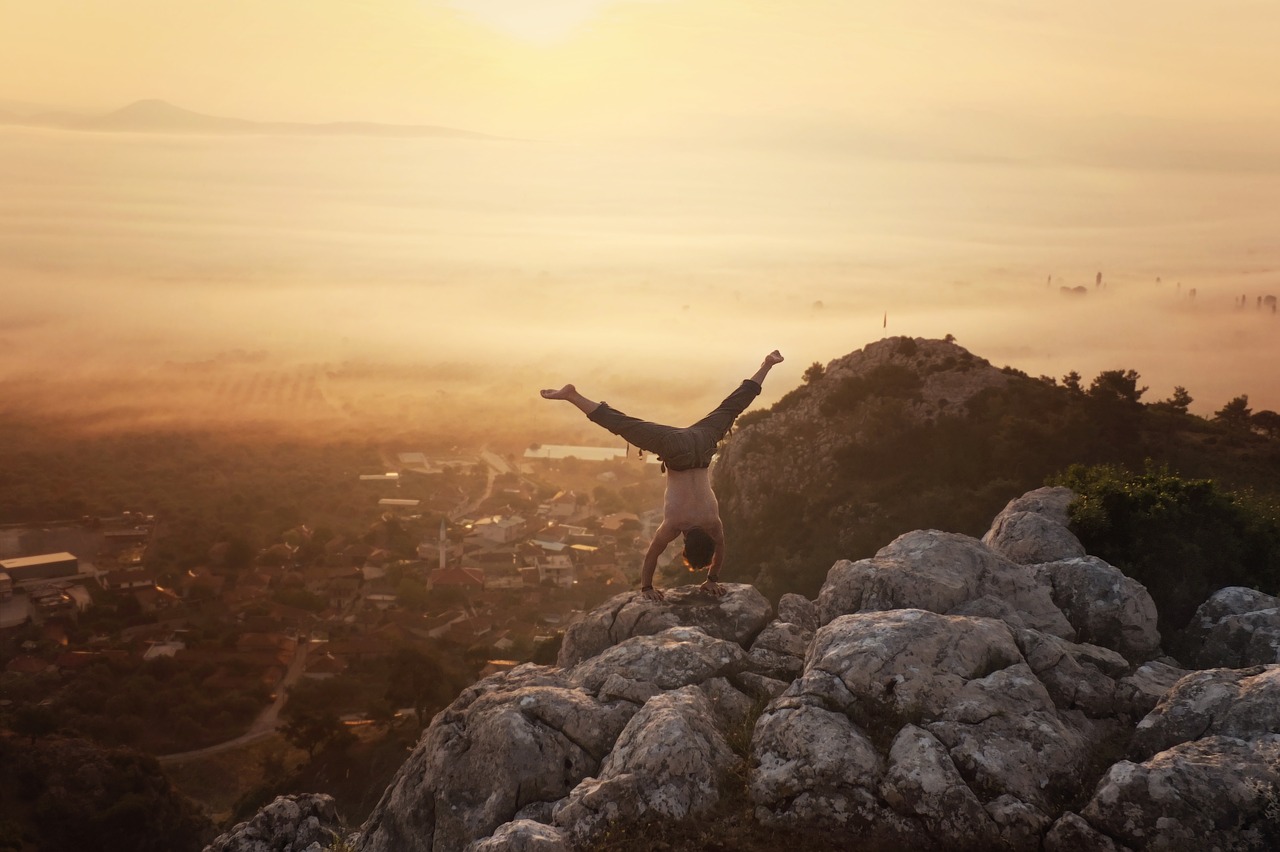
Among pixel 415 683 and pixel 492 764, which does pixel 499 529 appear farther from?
pixel 492 764

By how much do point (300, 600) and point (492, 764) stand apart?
184 ft

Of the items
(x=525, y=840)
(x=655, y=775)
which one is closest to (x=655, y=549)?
(x=655, y=775)

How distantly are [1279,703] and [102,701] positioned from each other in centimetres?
5221

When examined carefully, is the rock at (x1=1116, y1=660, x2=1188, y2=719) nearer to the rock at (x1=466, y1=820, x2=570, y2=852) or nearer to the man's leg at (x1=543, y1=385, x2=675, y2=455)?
the man's leg at (x1=543, y1=385, x2=675, y2=455)

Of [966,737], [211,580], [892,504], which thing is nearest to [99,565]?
[211,580]

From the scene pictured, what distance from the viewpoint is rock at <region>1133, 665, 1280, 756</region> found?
1120 centimetres

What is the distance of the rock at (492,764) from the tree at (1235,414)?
39.8 m

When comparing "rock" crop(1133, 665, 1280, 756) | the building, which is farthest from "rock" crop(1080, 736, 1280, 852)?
the building

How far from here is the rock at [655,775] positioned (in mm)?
11297

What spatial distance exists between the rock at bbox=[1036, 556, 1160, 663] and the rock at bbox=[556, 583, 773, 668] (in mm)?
5064

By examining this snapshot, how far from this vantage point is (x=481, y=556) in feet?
239

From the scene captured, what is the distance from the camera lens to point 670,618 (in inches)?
654

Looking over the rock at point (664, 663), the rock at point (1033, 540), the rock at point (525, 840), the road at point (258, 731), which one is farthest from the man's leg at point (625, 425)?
the road at point (258, 731)

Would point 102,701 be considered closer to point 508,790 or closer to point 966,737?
point 508,790
